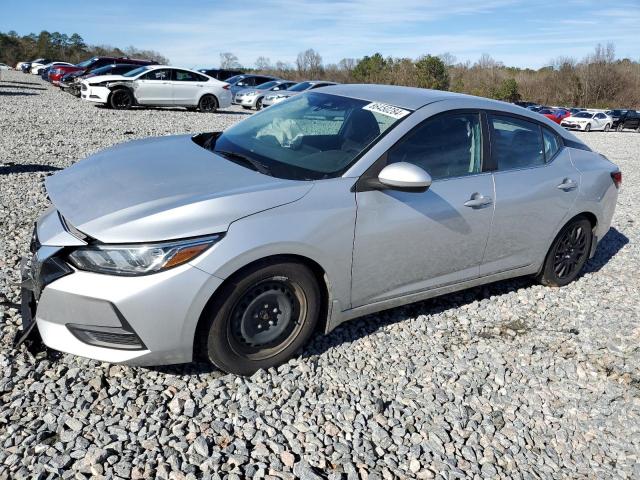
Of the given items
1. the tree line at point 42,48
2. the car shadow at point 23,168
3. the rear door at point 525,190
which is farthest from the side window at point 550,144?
the tree line at point 42,48

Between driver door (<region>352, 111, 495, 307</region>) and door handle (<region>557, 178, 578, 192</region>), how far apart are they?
0.87 metres

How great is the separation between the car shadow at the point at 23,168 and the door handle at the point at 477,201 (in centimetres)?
644

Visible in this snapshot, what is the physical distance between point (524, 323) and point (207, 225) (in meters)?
2.67

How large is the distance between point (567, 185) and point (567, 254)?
29.2 inches

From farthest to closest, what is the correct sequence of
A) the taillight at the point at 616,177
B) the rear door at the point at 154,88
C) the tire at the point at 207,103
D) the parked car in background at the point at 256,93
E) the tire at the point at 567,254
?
1. the parked car in background at the point at 256,93
2. the tire at the point at 207,103
3. the rear door at the point at 154,88
4. the taillight at the point at 616,177
5. the tire at the point at 567,254

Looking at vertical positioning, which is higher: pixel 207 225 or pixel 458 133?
pixel 458 133

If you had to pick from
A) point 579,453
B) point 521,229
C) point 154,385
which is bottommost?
point 579,453

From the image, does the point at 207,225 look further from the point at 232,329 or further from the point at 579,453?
the point at 579,453

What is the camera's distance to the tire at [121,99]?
55.4ft

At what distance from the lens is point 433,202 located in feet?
11.2

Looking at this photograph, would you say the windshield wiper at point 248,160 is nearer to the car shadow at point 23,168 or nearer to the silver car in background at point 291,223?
the silver car in background at point 291,223

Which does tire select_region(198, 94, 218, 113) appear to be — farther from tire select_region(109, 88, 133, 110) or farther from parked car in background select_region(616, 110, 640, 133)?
parked car in background select_region(616, 110, 640, 133)

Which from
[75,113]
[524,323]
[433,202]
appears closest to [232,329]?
[433,202]

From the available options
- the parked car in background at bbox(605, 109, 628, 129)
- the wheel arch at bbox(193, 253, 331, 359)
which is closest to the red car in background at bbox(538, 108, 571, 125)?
the parked car in background at bbox(605, 109, 628, 129)
